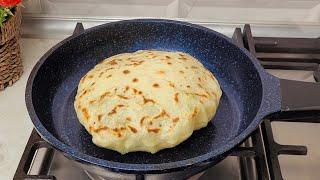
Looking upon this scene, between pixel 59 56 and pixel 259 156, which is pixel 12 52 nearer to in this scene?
pixel 59 56

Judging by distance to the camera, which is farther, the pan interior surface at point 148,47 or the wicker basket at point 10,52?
the wicker basket at point 10,52

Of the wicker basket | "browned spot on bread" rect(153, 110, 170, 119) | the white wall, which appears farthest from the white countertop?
"browned spot on bread" rect(153, 110, 170, 119)

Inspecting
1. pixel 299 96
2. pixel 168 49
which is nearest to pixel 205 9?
pixel 168 49

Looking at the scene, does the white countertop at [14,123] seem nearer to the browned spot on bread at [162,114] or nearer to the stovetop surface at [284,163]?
the stovetop surface at [284,163]

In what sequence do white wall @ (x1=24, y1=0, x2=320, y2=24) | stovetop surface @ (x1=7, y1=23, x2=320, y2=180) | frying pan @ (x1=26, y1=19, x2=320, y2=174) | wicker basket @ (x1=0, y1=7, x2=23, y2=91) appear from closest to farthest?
1. frying pan @ (x1=26, y1=19, x2=320, y2=174)
2. stovetop surface @ (x1=7, y1=23, x2=320, y2=180)
3. wicker basket @ (x1=0, y1=7, x2=23, y2=91)
4. white wall @ (x1=24, y1=0, x2=320, y2=24)

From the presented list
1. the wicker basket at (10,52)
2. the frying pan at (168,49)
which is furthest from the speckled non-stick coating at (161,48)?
the wicker basket at (10,52)

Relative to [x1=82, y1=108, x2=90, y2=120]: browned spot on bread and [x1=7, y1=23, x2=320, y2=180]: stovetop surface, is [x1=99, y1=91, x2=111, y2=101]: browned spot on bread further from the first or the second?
[x1=7, y1=23, x2=320, y2=180]: stovetop surface

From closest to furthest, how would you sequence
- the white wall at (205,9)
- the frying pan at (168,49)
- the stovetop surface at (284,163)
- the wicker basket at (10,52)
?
the frying pan at (168,49), the stovetop surface at (284,163), the wicker basket at (10,52), the white wall at (205,9)
